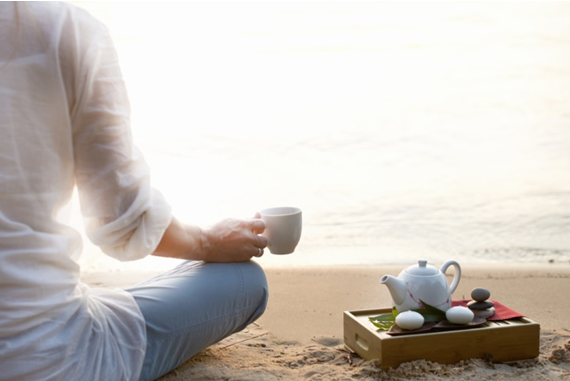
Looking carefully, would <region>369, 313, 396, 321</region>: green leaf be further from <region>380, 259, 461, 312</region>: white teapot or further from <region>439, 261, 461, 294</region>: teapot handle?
<region>439, 261, 461, 294</region>: teapot handle

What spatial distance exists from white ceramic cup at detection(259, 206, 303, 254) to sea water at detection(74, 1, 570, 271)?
1340 mm

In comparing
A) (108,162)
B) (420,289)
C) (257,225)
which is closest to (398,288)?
(420,289)

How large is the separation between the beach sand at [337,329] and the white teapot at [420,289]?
16cm

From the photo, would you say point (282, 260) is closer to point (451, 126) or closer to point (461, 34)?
point (451, 126)

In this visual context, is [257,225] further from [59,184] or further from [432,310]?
[59,184]

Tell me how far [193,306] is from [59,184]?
20.0 inches

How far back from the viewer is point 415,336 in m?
1.80

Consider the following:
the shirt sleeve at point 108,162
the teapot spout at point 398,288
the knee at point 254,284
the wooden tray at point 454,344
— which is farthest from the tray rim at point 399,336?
the shirt sleeve at point 108,162

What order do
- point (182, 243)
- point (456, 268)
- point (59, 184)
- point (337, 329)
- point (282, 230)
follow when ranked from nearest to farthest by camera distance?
point (59, 184)
point (182, 243)
point (282, 230)
point (456, 268)
point (337, 329)

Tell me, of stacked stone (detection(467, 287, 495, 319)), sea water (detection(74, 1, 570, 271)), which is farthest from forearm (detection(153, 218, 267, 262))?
sea water (detection(74, 1, 570, 271))

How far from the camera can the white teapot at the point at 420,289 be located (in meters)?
1.88

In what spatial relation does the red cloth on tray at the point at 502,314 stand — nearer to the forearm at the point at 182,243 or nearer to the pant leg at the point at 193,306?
the pant leg at the point at 193,306

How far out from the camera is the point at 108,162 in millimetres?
1384

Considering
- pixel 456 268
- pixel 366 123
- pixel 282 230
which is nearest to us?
pixel 282 230
